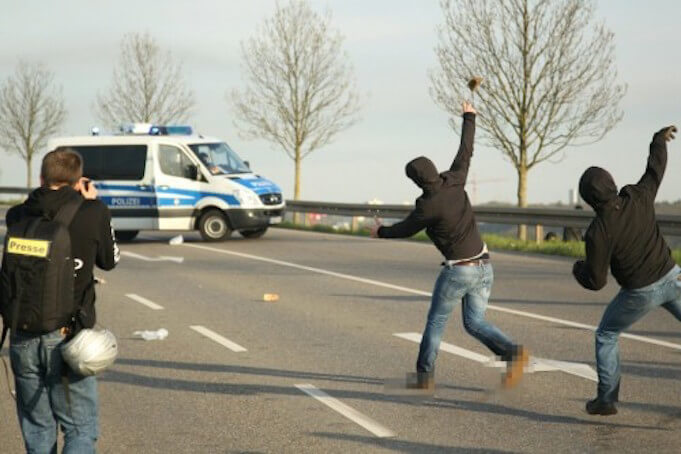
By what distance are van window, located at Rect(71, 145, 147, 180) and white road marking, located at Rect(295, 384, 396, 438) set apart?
15998 mm

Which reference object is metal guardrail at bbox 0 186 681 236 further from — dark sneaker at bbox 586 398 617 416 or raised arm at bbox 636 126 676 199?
dark sneaker at bbox 586 398 617 416

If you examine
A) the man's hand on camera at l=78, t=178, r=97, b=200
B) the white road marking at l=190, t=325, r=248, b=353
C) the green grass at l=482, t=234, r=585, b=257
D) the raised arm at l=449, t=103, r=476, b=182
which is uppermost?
the raised arm at l=449, t=103, r=476, b=182

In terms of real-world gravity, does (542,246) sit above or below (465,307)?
below

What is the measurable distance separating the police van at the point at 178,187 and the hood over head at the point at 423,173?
51.8ft

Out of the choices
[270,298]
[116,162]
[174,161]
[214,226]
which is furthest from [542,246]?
[116,162]

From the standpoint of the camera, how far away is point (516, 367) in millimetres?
7766

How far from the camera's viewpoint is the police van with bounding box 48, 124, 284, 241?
76.4 ft

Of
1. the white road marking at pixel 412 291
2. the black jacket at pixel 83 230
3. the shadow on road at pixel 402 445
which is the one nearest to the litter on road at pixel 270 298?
the white road marking at pixel 412 291

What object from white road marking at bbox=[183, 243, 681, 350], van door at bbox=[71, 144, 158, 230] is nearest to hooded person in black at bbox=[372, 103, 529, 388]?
white road marking at bbox=[183, 243, 681, 350]

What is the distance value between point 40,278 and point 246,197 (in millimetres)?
18581

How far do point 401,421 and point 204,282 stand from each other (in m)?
9.13

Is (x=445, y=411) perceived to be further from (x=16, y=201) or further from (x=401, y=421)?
(x=16, y=201)

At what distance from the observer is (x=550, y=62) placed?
27844 mm

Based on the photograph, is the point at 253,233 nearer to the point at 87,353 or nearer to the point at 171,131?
the point at 171,131
